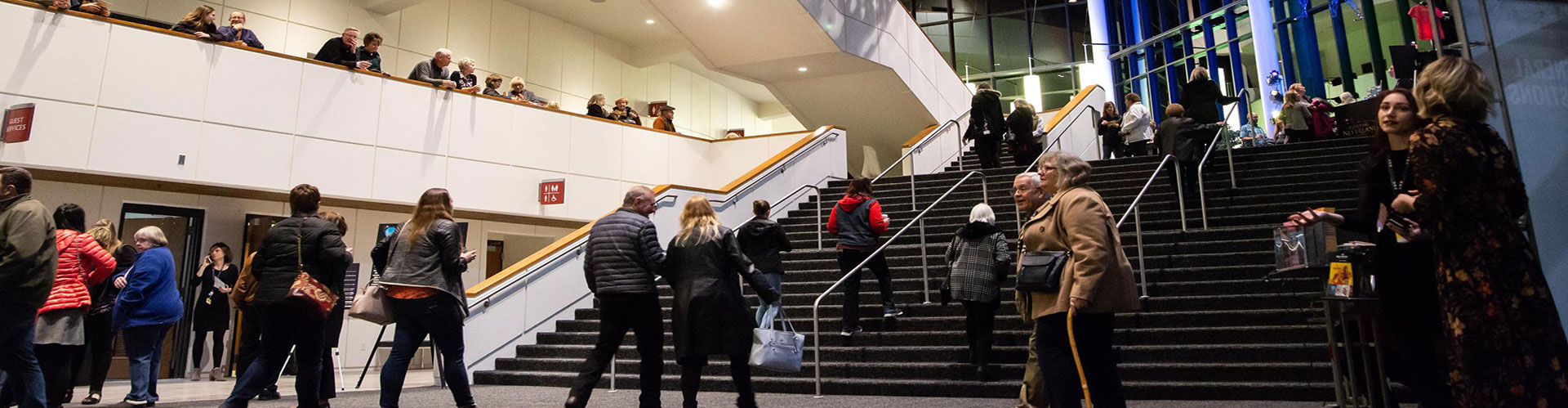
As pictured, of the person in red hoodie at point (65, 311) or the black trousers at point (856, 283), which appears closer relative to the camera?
the person in red hoodie at point (65, 311)

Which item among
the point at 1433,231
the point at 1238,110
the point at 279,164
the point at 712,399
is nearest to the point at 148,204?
the point at 279,164

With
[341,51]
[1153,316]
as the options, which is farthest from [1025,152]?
[341,51]

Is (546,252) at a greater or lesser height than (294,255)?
greater

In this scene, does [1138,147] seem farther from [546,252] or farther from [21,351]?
[21,351]

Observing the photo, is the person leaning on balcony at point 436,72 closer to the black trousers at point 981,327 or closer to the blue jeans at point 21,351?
the blue jeans at point 21,351

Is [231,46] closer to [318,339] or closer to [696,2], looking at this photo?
[696,2]

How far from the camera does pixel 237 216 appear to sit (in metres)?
11.1

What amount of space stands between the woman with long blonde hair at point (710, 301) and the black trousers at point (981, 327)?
204cm

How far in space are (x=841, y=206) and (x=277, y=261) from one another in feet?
14.1

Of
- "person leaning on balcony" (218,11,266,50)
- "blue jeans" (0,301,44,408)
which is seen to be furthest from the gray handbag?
"person leaning on balcony" (218,11,266,50)

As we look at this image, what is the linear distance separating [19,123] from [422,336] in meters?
6.76

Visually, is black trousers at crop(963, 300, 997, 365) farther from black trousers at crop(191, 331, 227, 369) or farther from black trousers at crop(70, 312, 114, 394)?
black trousers at crop(191, 331, 227, 369)

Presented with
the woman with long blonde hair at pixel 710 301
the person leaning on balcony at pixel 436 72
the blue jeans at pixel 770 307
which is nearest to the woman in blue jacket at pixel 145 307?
the woman with long blonde hair at pixel 710 301

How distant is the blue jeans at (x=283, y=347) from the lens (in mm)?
4348
